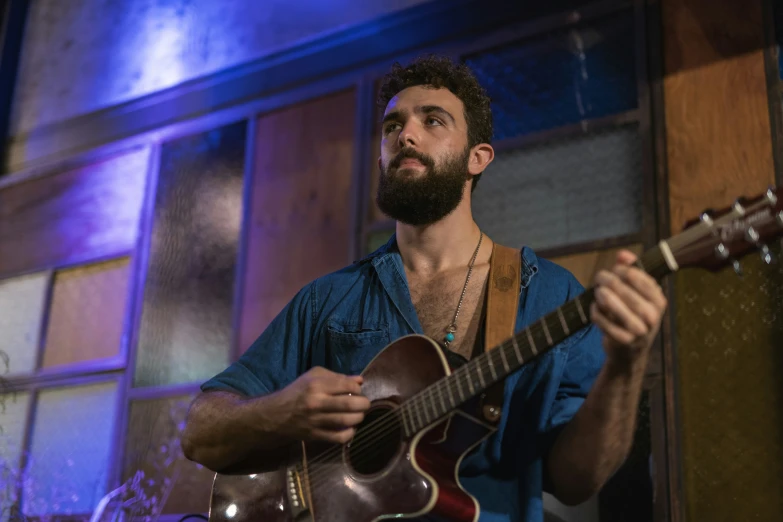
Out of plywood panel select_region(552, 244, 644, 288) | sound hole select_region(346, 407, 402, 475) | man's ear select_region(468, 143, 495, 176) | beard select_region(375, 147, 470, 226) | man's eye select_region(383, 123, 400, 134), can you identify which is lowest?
sound hole select_region(346, 407, 402, 475)

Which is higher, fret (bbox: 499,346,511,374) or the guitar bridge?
fret (bbox: 499,346,511,374)

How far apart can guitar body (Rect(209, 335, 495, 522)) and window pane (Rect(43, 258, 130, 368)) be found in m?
2.93

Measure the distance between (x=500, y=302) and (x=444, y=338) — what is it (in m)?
0.17

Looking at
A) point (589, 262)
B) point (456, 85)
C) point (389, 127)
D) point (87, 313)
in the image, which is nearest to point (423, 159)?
point (389, 127)

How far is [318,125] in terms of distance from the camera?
170 inches

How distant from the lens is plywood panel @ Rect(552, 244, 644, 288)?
324 cm

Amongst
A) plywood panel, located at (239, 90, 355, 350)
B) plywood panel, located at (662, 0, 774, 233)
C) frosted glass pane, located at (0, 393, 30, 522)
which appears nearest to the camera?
plywood panel, located at (662, 0, 774, 233)

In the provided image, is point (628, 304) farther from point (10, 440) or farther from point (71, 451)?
point (10, 440)

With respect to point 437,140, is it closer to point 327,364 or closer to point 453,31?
point 327,364

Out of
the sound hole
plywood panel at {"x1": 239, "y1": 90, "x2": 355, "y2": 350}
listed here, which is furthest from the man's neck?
plywood panel at {"x1": 239, "y1": 90, "x2": 355, "y2": 350}

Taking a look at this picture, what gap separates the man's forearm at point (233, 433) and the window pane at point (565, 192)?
6.06 feet

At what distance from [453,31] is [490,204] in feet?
3.11

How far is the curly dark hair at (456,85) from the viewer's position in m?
2.52

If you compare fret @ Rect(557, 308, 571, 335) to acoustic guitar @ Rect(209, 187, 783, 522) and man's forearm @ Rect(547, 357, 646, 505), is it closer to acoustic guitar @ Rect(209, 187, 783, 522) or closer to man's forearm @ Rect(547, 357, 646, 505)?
acoustic guitar @ Rect(209, 187, 783, 522)
